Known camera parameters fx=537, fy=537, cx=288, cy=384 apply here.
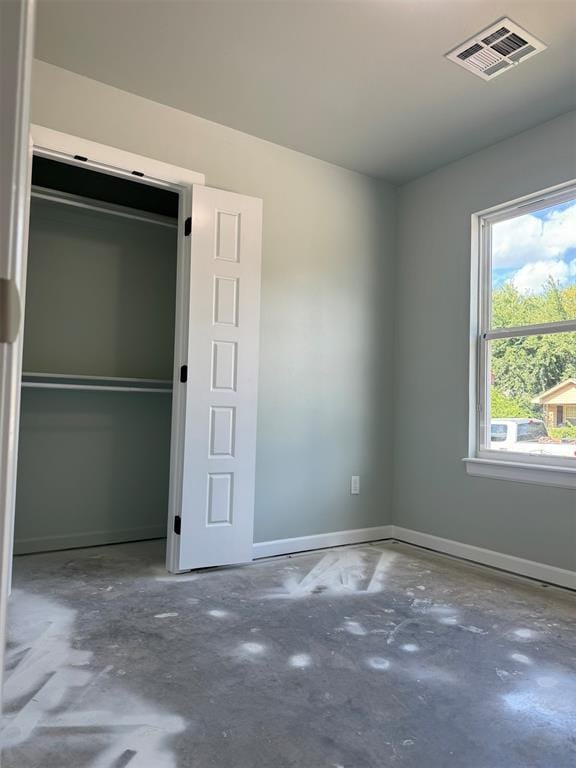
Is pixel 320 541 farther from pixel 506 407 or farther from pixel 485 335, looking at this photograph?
pixel 485 335

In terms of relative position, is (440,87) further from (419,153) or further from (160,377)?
(160,377)

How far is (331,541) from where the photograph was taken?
12.7 feet

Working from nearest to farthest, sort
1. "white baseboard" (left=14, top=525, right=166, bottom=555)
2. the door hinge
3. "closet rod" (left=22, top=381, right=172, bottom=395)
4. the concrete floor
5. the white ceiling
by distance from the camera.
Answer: the door hinge
the concrete floor
the white ceiling
"closet rod" (left=22, top=381, right=172, bottom=395)
"white baseboard" (left=14, top=525, right=166, bottom=555)

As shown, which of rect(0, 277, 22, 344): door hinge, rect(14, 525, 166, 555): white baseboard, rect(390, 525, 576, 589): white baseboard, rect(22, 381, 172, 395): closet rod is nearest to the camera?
rect(0, 277, 22, 344): door hinge

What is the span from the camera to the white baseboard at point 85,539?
356 cm

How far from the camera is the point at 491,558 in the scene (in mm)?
3469

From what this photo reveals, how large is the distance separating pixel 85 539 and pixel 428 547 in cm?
246

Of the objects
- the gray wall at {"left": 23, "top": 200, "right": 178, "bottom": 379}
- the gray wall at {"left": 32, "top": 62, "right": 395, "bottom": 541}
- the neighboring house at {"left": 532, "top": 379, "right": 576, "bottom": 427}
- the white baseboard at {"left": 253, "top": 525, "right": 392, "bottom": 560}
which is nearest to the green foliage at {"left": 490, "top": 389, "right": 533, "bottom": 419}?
the neighboring house at {"left": 532, "top": 379, "right": 576, "bottom": 427}

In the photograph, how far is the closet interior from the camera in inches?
144

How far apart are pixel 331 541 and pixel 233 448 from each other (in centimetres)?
114

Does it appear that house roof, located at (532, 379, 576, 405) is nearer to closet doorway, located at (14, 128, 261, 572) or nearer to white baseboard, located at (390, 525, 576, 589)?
white baseboard, located at (390, 525, 576, 589)

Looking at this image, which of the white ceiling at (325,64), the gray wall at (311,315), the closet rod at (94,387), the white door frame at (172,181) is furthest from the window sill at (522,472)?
the closet rod at (94,387)

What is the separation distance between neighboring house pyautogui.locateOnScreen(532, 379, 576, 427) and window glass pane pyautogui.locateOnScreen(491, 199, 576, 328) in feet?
1.37

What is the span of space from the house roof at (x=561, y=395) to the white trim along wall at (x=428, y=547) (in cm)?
97
